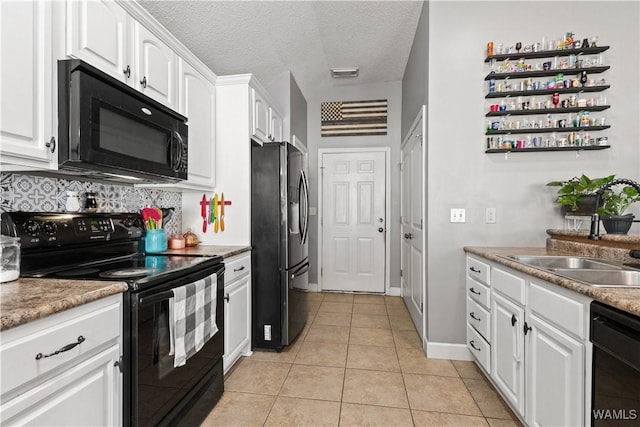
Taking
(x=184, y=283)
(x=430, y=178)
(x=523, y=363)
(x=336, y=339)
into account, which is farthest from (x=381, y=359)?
(x=184, y=283)

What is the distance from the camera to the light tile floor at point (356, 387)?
175cm

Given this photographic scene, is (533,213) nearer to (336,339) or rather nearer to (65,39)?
(336,339)

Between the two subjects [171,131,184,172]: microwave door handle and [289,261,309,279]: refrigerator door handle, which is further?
[289,261,309,279]: refrigerator door handle

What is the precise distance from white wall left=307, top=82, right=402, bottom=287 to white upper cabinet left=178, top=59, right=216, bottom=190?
7.17 ft

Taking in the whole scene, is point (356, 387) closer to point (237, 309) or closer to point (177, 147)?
point (237, 309)

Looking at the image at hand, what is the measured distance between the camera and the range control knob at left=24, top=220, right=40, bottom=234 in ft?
4.57

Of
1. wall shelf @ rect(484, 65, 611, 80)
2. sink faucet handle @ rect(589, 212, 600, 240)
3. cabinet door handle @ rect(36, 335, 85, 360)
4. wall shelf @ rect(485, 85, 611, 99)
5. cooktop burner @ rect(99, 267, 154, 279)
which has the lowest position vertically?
cabinet door handle @ rect(36, 335, 85, 360)

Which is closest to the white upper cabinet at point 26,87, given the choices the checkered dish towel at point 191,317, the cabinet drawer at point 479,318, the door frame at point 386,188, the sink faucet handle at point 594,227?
the checkered dish towel at point 191,317

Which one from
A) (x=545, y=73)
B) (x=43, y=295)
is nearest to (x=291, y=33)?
(x=545, y=73)

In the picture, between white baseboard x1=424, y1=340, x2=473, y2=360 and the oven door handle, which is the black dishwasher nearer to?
white baseboard x1=424, y1=340, x2=473, y2=360

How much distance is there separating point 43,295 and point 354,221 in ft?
12.2

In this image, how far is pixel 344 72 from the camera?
4.01m

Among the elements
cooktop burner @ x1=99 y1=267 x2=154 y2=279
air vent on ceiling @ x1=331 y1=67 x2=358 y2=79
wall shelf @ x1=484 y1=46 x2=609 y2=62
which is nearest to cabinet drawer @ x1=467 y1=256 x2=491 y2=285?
wall shelf @ x1=484 y1=46 x2=609 y2=62

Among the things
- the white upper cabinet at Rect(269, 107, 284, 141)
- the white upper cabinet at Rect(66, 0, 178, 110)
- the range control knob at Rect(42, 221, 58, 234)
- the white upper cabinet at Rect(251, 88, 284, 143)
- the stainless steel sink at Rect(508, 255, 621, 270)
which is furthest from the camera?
the white upper cabinet at Rect(269, 107, 284, 141)
